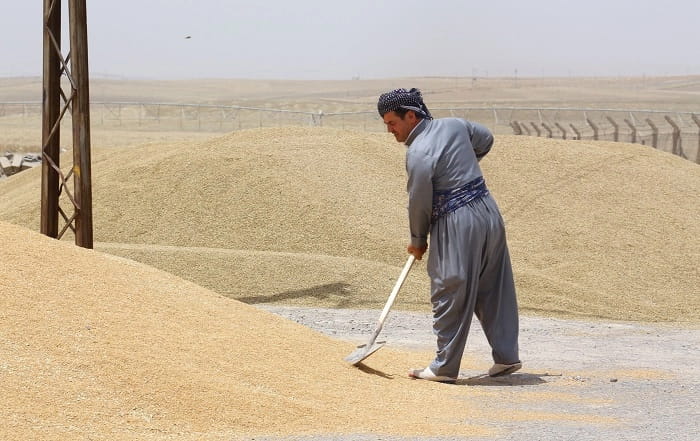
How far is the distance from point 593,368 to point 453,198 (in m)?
1.84

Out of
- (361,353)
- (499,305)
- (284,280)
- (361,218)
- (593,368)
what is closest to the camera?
(361,353)

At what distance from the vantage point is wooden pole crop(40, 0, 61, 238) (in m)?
10.6

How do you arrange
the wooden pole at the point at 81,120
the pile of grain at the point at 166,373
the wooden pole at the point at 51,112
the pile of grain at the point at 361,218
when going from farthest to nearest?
the pile of grain at the point at 361,218, the wooden pole at the point at 51,112, the wooden pole at the point at 81,120, the pile of grain at the point at 166,373

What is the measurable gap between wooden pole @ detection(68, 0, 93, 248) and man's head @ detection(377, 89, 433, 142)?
14.9ft

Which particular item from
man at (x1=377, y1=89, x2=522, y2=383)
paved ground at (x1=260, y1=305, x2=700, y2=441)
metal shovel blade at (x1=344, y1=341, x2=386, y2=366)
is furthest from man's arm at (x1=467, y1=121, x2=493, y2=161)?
paved ground at (x1=260, y1=305, x2=700, y2=441)

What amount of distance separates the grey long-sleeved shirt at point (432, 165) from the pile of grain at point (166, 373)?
99 centimetres

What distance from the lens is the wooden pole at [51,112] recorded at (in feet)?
34.8

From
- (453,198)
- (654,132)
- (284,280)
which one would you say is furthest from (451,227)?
(654,132)

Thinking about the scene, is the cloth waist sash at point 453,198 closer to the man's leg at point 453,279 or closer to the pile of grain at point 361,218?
the man's leg at point 453,279

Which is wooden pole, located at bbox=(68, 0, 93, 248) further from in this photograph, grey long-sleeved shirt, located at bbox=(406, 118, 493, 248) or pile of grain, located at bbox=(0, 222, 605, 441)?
grey long-sleeved shirt, located at bbox=(406, 118, 493, 248)

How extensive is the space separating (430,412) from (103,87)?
119 metres

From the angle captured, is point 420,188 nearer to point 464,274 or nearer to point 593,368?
point 464,274

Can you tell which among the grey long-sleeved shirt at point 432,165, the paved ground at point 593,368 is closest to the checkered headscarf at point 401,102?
the grey long-sleeved shirt at point 432,165

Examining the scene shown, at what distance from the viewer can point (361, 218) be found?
578 inches
